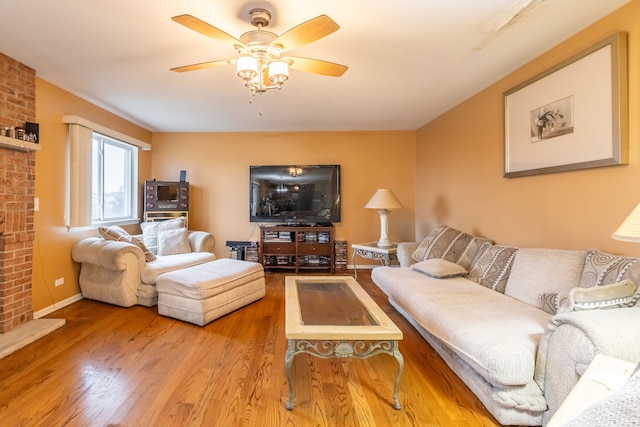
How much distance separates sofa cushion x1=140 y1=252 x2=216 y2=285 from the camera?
10.1 feet

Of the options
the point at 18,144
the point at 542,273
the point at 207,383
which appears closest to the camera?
the point at 207,383

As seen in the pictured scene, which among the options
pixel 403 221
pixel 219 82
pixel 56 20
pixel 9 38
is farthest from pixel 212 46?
pixel 403 221

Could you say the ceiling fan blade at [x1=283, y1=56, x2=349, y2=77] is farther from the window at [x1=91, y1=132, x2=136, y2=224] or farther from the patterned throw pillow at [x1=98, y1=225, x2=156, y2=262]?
the window at [x1=91, y1=132, x2=136, y2=224]

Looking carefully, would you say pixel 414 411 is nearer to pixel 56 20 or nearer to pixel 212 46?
pixel 212 46

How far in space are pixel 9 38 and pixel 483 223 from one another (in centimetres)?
436

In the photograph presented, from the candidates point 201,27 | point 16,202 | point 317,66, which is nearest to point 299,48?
point 317,66

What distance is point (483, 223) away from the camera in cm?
313

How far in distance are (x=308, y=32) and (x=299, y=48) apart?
702 mm

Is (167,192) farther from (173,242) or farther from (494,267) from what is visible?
(494,267)

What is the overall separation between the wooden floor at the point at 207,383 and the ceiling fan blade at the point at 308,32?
2060 mm

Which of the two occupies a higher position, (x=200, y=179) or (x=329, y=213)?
(x=200, y=179)

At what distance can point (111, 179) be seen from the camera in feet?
13.1

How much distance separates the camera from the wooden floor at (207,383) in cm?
153

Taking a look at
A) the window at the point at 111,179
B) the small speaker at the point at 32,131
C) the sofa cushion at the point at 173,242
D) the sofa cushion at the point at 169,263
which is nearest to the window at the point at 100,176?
the window at the point at 111,179
